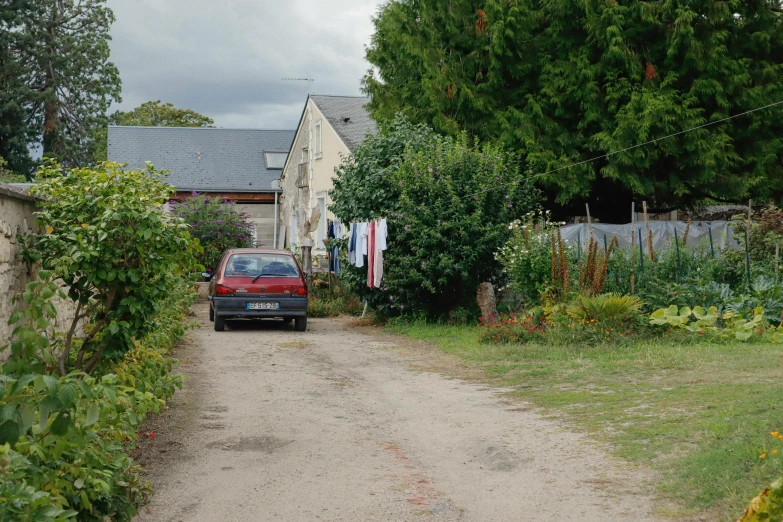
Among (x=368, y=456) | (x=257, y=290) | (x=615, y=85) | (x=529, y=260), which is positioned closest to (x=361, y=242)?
(x=257, y=290)

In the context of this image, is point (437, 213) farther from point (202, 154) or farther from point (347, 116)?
point (202, 154)

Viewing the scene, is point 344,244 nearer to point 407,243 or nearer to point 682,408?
point 407,243

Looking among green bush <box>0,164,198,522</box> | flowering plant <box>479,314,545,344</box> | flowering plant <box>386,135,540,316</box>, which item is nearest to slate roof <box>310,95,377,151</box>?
flowering plant <box>386,135,540,316</box>

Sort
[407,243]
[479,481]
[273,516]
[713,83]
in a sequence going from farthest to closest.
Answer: [713,83], [407,243], [479,481], [273,516]

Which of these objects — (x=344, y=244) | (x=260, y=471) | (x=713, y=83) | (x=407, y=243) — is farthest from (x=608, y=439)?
(x=713, y=83)

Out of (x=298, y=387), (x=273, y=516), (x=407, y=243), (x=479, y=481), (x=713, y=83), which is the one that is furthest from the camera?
(x=713, y=83)

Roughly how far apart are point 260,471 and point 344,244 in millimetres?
12714

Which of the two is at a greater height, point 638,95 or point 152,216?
point 638,95

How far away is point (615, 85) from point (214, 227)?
13.6m

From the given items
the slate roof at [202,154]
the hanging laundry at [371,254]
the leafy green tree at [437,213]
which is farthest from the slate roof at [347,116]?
the hanging laundry at [371,254]

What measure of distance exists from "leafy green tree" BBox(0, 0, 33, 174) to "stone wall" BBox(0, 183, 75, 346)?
4609cm

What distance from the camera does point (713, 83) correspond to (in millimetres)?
18766

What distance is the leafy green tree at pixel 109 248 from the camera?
6.95 m

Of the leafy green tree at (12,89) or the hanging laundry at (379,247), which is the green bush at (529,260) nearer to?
the hanging laundry at (379,247)
